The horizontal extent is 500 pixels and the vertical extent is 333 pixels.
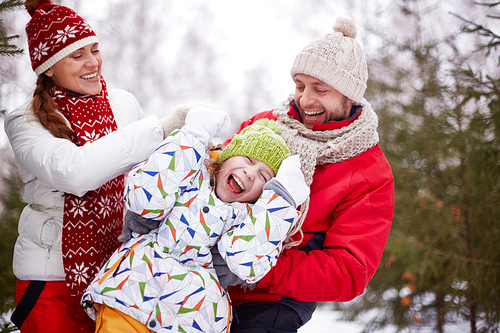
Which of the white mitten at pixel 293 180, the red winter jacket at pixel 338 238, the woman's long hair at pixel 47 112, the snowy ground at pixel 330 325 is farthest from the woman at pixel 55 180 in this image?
the snowy ground at pixel 330 325

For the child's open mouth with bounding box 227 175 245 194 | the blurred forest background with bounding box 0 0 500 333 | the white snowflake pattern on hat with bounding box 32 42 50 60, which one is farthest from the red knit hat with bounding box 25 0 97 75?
the child's open mouth with bounding box 227 175 245 194

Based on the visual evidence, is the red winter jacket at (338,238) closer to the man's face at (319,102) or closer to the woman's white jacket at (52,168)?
the man's face at (319,102)

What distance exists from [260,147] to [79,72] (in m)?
0.98

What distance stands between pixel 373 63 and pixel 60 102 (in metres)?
4.33

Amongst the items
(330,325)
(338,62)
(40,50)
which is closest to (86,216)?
(40,50)

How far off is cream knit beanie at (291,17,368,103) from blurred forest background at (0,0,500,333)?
2.56 feet

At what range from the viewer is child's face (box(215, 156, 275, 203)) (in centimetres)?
179

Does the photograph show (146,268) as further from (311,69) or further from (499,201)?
(499,201)

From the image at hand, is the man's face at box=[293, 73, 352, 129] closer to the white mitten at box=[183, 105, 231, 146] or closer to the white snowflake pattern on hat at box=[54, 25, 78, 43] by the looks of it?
the white mitten at box=[183, 105, 231, 146]

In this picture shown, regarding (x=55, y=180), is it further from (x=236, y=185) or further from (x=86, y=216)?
(x=236, y=185)

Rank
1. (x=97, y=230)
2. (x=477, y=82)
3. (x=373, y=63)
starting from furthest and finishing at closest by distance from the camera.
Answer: (x=373, y=63) → (x=477, y=82) → (x=97, y=230)

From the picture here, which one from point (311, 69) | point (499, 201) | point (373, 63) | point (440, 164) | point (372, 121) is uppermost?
point (311, 69)

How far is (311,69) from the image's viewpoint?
2158 mm

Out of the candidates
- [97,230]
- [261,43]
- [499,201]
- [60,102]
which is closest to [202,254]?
[97,230]
